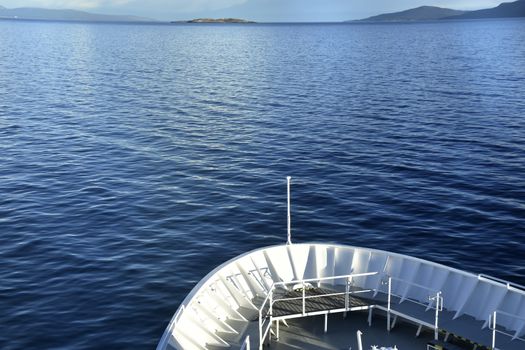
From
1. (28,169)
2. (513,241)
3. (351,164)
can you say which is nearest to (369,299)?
(513,241)

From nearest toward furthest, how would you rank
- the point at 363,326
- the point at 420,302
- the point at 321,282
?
the point at 363,326 → the point at 420,302 → the point at 321,282

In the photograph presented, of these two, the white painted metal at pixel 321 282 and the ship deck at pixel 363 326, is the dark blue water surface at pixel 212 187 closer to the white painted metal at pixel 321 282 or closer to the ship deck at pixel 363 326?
the white painted metal at pixel 321 282

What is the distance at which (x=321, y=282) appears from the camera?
2306 cm

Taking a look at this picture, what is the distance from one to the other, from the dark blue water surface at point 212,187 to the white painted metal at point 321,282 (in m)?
4.02

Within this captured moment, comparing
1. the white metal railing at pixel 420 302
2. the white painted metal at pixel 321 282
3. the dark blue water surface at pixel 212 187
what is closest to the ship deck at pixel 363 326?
the white metal railing at pixel 420 302

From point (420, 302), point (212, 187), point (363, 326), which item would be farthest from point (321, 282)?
point (212, 187)

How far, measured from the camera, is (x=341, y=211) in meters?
37.9

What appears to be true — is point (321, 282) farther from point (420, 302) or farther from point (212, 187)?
point (212, 187)

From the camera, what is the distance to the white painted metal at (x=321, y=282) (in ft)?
63.0

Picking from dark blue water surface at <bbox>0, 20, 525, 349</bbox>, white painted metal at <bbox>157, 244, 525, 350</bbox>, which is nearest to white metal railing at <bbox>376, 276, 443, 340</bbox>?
white painted metal at <bbox>157, 244, 525, 350</bbox>

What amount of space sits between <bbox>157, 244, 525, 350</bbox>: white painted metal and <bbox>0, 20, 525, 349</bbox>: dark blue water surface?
13.2ft

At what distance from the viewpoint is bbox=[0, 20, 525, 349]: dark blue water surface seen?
2719 cm

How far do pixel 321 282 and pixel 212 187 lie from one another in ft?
67.2

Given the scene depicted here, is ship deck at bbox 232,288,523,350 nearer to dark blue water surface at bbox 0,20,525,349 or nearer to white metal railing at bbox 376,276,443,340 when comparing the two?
white metal railing at bbox 376,276,443,340
